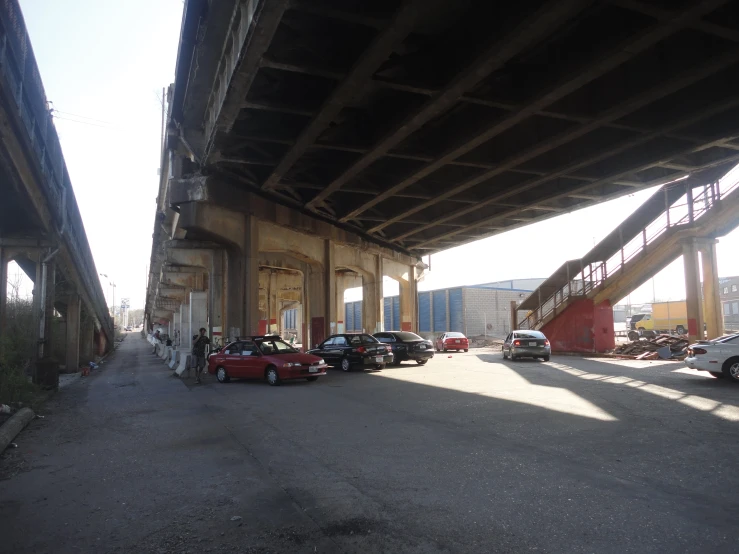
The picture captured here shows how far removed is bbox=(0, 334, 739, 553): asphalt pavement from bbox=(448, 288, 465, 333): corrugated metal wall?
39312 millimetres

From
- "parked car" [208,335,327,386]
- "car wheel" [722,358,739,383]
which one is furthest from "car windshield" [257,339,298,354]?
"car wheel" [722,358,739,383]

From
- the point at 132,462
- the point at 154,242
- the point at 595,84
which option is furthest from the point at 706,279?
the point at 154,242

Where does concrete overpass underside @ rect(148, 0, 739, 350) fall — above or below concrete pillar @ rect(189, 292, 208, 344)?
above

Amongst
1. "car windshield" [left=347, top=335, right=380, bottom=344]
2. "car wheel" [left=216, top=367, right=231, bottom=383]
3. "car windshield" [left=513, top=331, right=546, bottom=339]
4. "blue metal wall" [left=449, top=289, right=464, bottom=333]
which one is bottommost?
"car wheel" [left=216, top=367, right=231, bottom=383]

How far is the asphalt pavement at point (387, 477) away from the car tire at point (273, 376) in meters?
3.81

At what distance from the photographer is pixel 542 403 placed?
36.4 feet

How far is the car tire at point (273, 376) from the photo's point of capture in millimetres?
16108

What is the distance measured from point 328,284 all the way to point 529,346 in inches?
434

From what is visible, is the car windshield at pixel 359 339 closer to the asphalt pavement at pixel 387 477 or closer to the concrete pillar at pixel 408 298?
the asphalt pavement at pixel 387 477

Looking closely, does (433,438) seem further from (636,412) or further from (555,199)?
(555,199)

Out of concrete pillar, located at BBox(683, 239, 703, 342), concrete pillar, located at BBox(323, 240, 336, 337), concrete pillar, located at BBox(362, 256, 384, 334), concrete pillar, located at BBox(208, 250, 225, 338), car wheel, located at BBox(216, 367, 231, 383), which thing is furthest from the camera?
concrete pillar, located at BBox(362, 256, 384, 334)

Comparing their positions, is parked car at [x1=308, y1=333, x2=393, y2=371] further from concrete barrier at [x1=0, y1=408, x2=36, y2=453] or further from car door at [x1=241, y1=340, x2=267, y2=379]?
concrete barrier at [x1=0, y1=408, x2=36, y2=453]

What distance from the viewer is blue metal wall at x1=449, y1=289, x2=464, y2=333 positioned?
51606 millimetres

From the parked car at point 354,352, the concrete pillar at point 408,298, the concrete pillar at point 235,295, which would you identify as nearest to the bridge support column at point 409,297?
the concrete pillar at point 408,298
